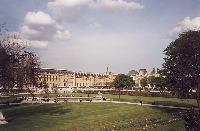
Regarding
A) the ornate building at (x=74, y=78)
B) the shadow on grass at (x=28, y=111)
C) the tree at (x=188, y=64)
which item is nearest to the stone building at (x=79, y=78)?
the ornate building at (x=74, y=78)

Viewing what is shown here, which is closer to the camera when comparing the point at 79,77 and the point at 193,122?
the point at 193,122

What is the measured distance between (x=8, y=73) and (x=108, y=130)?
45.9ft

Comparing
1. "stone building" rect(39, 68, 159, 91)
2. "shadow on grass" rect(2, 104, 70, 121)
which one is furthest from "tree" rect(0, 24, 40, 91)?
"stone building" rect(39, 68, 159, 91)

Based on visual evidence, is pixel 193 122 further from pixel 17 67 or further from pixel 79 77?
pixel 79 77

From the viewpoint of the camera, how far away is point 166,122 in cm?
2864

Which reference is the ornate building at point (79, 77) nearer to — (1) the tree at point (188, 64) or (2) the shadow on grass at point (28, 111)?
(2) the shadow on grass at point (28, 111)

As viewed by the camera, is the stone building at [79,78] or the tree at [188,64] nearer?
the tree at [188,64]

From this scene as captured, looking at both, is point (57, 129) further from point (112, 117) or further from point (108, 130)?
point (112, 117)

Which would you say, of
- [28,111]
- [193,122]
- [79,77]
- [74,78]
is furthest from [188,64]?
[79,77]

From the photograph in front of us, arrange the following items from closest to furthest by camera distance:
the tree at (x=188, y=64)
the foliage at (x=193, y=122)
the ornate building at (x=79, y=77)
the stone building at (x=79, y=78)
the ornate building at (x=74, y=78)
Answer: the foliage at (x=193, y=122) → the tree at (x=188, y=64) → the stone building at (x=79, y=78) → the ornate building at (x=74, y=78) → the ornate building at (x=79, y=77)

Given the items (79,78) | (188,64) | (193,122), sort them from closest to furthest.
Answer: (193,122)
(188,64)
(79,78)

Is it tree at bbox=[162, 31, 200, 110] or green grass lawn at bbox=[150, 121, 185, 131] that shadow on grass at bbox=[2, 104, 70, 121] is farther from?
tree at bbox=[162, 31, 200, 110]

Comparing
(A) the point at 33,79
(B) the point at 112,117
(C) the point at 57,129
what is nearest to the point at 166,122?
(B) the point at 112,117

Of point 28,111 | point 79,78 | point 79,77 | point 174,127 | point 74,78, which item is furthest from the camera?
point 79,78
